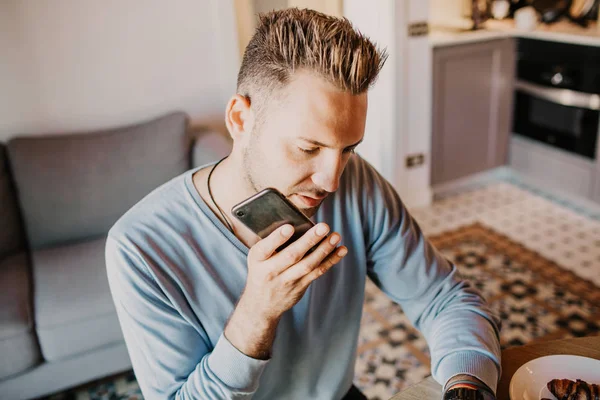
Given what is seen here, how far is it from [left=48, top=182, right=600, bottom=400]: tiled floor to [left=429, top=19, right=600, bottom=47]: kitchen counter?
0.93 m

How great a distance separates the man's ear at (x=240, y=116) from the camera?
910 mm

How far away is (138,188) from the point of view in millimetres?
2170

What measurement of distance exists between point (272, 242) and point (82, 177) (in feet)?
5.28

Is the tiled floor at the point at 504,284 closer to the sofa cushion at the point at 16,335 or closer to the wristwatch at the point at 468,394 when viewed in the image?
the sofa cushion at the point at 16,335

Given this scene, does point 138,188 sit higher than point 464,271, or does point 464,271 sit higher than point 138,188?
point 138,188

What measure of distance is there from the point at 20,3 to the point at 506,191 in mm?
2831

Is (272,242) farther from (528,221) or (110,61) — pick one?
(528,221)

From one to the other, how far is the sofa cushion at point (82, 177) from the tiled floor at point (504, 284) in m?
0.64

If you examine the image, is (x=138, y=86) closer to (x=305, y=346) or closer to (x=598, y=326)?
(x=305, y=346)

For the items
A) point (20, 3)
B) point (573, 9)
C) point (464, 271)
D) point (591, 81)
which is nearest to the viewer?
point (20, 3)

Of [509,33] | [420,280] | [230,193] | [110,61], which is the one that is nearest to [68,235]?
[110,61]

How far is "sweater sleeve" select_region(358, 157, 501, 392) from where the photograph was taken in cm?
91

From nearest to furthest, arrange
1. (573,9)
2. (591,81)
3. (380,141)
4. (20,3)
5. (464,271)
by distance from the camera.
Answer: (20,3) → (464,271) → (591,81) → (380,141) → (573,9)

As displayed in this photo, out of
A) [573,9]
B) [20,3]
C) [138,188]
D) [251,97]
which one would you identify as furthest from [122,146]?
[573,9]
